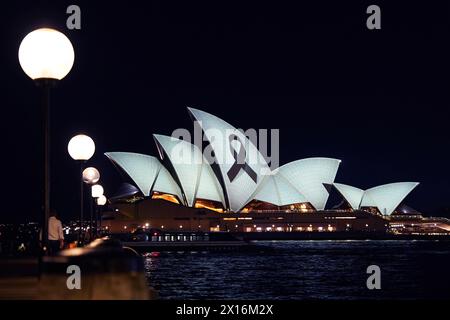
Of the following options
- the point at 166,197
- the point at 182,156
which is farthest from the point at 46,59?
the point at 166,197

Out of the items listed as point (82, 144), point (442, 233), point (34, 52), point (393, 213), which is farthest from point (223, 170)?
point (34, 52)

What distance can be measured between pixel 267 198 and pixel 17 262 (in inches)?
3132

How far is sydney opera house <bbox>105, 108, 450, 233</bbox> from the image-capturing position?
71.4 m

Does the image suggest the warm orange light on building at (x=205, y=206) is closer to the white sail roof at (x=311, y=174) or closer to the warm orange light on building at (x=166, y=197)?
the warm orange light on building at (x=166, y=197)

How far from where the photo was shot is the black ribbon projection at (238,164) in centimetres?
6988

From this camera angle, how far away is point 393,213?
10612cm

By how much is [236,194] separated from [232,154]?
39.7 ft

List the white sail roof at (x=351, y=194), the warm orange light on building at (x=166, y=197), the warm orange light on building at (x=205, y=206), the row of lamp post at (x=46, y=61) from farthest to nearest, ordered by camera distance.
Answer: the white sail roof at (x=351, y=194) → the warm orange light on building at (x=205, y=206) → the warm orange light on building at (x=166, y=197) → the row of lamp post at (x=46, y=61)

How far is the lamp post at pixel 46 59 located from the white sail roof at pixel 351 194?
308ft

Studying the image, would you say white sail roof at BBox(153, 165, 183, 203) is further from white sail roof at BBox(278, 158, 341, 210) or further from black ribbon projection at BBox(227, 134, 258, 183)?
white sail roof at BBox(278, 158, 341, 210)

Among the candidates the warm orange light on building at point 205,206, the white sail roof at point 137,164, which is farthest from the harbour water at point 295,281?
the warm orange light on building at point 205,206

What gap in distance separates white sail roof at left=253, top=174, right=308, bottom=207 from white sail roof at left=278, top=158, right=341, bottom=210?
0.67 meters

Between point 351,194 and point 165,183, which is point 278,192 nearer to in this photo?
point 165,183
